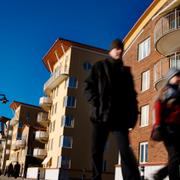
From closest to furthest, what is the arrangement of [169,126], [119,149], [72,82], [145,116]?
[119,149]
[169,126]
[145,116]
[72,82]

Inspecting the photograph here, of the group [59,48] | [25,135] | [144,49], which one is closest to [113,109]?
[144,49]

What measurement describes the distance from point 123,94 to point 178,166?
1497 mm

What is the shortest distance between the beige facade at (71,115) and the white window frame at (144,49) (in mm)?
16939

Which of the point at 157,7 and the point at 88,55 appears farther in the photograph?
the point at 88,55

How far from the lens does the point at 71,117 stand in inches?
2219

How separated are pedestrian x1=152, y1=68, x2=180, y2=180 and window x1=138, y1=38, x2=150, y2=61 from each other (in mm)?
31125

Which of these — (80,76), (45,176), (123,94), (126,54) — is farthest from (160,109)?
(80,76)

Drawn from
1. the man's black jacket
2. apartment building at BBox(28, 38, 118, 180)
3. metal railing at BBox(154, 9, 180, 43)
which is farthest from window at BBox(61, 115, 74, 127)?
the man's black jacket

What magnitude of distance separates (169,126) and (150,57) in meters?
30.7

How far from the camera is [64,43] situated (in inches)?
2378

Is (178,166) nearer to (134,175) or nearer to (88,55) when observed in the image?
(134,175)

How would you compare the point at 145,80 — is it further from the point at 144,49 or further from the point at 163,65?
the point at 163,65

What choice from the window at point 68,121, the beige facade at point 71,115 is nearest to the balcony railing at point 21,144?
the beige facade at point 71,115

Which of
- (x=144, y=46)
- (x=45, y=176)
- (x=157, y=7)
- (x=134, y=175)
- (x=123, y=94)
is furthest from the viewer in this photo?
Answer: (x=45, y=176)
